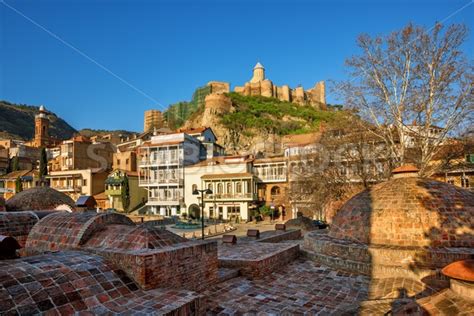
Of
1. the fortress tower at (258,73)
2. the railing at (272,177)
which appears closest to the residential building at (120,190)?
the railing at (272,177)

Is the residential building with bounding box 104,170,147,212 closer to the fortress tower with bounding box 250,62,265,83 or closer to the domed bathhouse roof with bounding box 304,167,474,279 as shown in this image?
the domed bathhouse roof with bounding box 304,167,474,279

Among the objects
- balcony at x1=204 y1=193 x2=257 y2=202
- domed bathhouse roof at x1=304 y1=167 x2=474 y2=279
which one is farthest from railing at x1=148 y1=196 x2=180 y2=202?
domed bathhouse roof at x1=304 y1=167 x2=474 y2=279

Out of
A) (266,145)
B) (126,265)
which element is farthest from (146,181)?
(126,265)

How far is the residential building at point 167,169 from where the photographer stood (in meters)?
43.6

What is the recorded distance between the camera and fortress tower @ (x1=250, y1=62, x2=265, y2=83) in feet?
324

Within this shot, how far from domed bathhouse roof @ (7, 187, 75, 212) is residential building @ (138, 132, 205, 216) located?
921 inches

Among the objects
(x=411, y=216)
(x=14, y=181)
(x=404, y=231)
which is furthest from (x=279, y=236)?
(x=14, y=181)

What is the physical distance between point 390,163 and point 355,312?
15462mm

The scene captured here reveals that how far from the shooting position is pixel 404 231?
9562mm

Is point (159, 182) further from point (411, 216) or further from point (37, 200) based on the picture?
point (411, 216)

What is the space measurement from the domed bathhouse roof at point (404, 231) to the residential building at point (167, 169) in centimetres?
3415

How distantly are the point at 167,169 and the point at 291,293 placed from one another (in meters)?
39.0

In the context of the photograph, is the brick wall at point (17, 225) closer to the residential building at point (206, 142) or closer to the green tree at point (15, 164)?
the residential building at point (206, 142)

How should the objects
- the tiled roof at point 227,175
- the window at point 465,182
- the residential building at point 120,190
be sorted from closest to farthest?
the window at point 465,182 → the tiled roof at point 227,175 → the residential building at point 120,190
